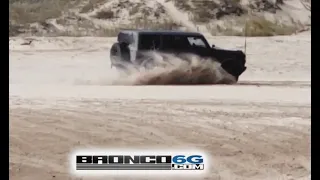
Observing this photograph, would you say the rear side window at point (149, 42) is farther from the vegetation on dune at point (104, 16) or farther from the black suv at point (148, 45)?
the vegetation on dune at point (104, 16)

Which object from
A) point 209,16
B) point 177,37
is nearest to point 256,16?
point 209,16

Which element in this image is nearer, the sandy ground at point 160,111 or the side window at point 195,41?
the sandy ground at point 160,111

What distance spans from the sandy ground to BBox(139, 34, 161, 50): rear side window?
331 millimetres

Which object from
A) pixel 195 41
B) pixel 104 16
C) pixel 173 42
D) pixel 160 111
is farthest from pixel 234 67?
pixel 104 16

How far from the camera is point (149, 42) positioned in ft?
16.3

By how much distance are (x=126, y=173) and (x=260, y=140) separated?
137 cm

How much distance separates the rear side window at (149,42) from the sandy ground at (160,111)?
331 mm

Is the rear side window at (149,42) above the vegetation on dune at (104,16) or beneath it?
beneath

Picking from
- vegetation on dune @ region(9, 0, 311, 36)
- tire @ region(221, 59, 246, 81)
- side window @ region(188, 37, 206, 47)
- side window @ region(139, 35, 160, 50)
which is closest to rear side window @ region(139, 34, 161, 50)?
side window @ region(139, 35, 160, 50)

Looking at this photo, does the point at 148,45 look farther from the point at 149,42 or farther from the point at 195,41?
the point at 195,41

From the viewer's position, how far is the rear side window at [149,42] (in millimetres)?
4953

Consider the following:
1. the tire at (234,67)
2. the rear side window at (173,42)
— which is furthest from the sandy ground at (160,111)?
the rear side window at (173,42)

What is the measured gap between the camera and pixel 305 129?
4973 mm
